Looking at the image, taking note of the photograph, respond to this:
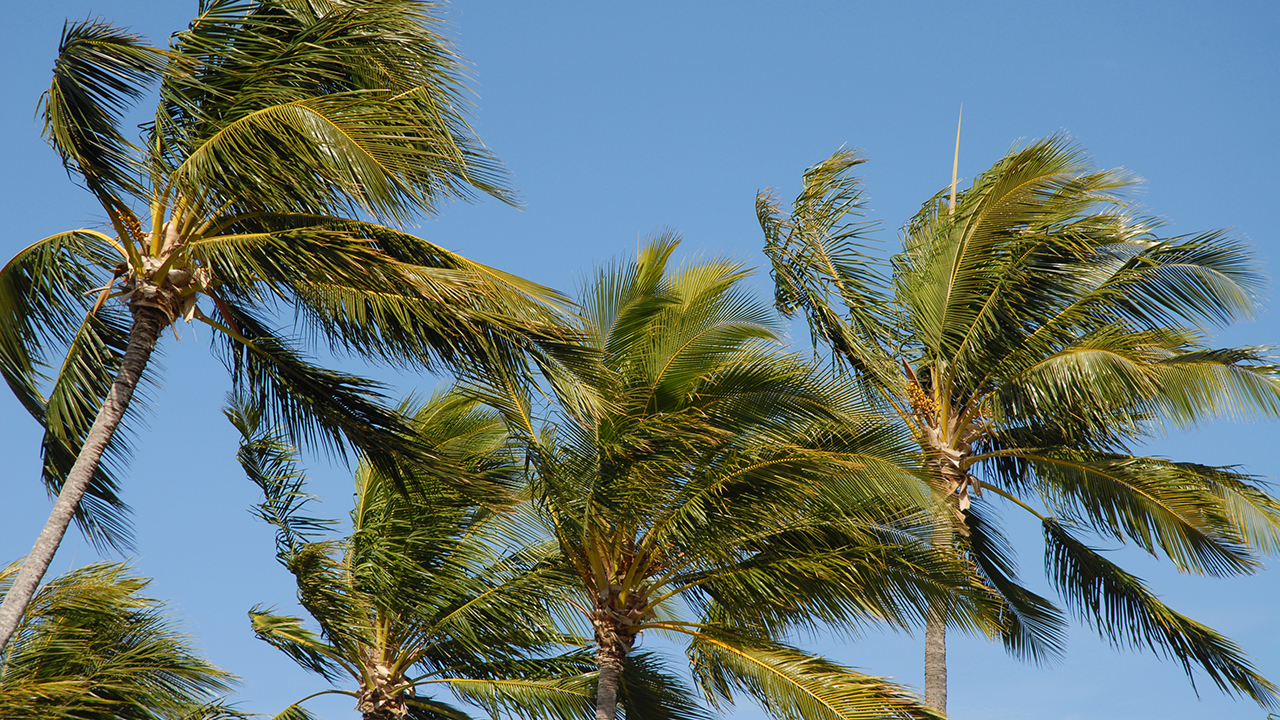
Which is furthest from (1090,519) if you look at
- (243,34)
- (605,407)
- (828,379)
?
(243,34)

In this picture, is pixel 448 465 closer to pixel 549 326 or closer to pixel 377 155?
pixel 549 326

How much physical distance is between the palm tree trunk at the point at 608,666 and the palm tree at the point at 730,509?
1 centimetres

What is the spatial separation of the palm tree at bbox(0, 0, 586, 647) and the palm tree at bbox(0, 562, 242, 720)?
1539 mm

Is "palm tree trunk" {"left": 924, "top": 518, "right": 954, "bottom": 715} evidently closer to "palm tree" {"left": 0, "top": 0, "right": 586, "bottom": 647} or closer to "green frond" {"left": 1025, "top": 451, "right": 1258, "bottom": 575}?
"green frond" {"left": 1025, "top": 451, "right": 1258, "bottom": 575}

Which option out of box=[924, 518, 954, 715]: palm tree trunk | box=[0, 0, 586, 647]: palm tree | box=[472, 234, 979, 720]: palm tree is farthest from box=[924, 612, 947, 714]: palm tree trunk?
box=[0, 0, 586, 647]: palm tree

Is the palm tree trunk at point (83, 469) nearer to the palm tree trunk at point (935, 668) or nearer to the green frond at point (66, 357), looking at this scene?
the green frond at point (66, 357)

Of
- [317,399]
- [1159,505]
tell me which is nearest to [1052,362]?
[1159,505]

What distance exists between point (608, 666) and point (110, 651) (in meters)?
4.86

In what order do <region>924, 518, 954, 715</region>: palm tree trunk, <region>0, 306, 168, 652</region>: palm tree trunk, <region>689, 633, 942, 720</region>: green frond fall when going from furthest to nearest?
<region>924, 518, 954, 715</region>: palm tree trunk
<region>689, 633, 942, 720</region>: green frond
<region>0, 306, 168, 652</region>: palm tree trunk

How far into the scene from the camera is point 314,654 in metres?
13.1

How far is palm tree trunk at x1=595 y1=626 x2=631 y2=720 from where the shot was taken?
11156 millimetres

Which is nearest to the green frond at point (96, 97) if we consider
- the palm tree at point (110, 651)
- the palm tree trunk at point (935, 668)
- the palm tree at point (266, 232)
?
the palm tree at point (266, 232)

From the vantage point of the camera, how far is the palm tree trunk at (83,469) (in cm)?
886

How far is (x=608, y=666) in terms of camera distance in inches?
446
